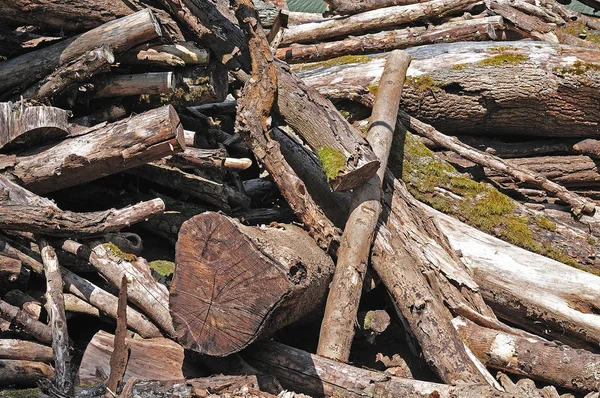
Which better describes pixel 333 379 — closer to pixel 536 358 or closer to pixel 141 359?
pixel 141 359

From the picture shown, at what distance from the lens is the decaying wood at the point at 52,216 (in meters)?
5.63

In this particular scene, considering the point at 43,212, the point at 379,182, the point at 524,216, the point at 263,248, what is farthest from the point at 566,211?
the point at 43,212

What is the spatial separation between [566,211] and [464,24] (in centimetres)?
270

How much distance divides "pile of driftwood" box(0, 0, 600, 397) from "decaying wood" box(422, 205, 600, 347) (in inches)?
0.6

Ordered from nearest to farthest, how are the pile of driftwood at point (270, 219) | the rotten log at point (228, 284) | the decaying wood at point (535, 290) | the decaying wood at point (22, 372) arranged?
1. the rotten log at point (228, 284)
2. the pile of driftwood at point (270, 219)
3. the decaying wood at point (22, 372)
4. the decaying wood at point (535, 290)

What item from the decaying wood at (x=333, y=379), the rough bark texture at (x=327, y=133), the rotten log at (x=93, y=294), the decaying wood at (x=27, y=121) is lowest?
the decaying wood at (x=333, y=379)

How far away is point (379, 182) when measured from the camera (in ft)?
20.9

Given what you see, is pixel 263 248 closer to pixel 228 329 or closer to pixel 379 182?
pixel 228 329

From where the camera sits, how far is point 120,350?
518 centimetres

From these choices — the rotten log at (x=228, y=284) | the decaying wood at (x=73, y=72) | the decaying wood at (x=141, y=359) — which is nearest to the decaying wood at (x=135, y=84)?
the decaying wood at (x=73, y=72)

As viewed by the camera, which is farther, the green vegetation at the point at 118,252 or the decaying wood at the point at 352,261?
the green vegetation at the point at 118,252

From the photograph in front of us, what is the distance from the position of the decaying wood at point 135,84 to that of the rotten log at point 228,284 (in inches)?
69.7

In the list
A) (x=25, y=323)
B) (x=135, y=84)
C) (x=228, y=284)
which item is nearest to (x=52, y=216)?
(x=25, y=323)

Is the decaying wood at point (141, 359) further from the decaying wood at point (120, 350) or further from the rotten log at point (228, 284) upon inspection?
the rotten log at point (228, 284)
